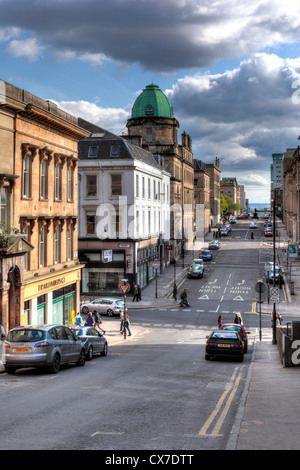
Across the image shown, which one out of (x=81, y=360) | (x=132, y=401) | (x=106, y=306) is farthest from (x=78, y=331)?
(x=106, y=306)

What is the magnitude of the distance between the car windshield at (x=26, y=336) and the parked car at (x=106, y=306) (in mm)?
25366

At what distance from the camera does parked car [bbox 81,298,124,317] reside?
1781 inches

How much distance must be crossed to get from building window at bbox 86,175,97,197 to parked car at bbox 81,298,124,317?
41.5 feet

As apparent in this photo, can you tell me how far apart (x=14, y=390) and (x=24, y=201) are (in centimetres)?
1518

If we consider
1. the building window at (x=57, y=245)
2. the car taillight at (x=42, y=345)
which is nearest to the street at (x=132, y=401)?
the car taillight at (x=42, y=345)

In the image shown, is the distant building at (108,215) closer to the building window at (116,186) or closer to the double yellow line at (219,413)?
the building window at (116,186)

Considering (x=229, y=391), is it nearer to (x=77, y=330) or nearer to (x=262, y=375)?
(x=262, y=375)

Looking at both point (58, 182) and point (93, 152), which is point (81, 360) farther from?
point (93, 152)

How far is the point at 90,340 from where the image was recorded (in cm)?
2538

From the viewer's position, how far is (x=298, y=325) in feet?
70.8

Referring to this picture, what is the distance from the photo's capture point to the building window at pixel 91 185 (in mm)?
54416

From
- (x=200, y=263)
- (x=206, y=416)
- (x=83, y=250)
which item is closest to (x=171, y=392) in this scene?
(x=206, y=416)

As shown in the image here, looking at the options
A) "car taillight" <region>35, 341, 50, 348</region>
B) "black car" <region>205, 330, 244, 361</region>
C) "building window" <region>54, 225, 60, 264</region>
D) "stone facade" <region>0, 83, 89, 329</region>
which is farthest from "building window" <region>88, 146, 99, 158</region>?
"car taillight" <region>35, 341, 50, 348</region>

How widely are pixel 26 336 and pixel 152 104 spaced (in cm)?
6844
